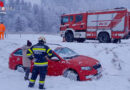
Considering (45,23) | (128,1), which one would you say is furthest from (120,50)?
(128,1)

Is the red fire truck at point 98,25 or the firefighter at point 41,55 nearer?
the firefighter at point 41,55

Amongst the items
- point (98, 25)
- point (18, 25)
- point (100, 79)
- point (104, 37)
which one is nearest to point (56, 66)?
point (100, 79)

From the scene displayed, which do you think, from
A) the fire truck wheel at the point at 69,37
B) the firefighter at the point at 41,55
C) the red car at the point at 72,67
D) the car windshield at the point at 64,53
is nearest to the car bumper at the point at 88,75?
the red car at the point at 72,67

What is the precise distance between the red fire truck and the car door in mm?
8611

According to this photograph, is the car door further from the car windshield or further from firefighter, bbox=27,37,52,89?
firefighter, bbox=27,37,52,89

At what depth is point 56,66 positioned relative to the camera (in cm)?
761

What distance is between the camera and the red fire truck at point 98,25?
580 inches

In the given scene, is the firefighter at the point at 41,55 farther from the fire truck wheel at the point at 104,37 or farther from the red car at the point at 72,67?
the fire truck wheel at the point at 104,37

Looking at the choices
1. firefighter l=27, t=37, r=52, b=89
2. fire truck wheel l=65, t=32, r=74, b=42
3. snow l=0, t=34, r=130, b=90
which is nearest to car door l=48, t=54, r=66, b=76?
snow l=0, t=34, r=130, b=90

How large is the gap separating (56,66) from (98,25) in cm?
919

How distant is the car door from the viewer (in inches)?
294

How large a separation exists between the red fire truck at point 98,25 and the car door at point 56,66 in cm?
861

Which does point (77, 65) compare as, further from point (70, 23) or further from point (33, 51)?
point (70, 23)

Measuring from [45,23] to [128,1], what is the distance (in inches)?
1859
